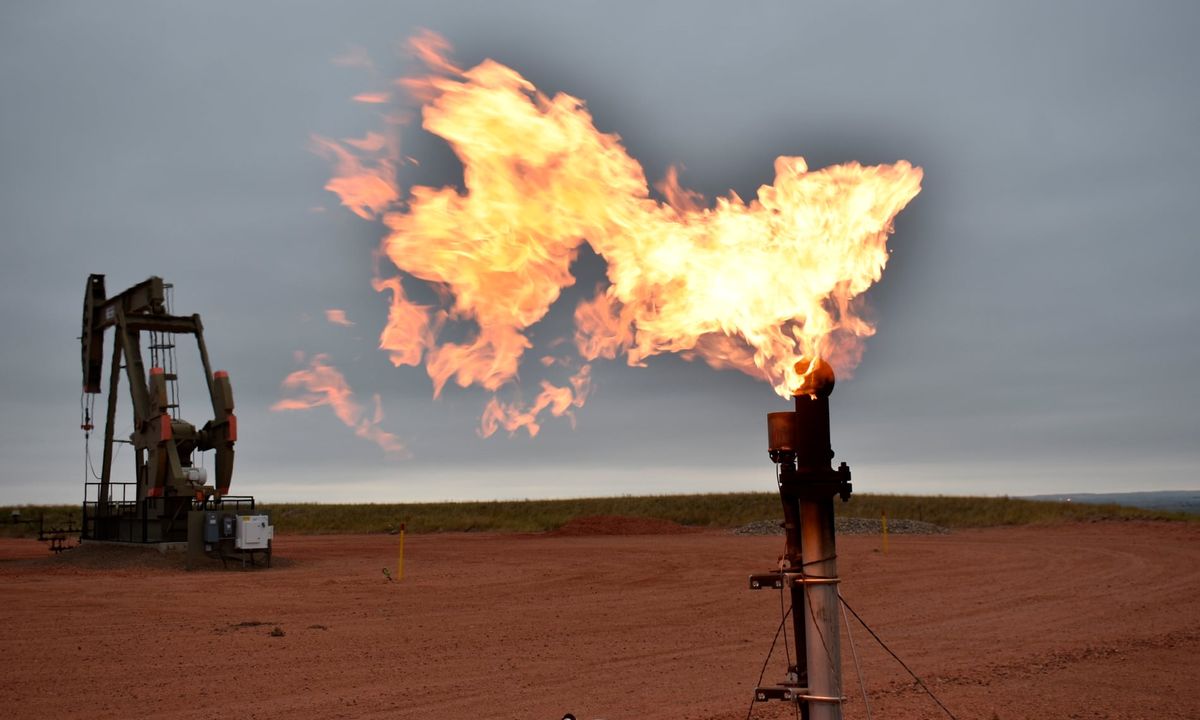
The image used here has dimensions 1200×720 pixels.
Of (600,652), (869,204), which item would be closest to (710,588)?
(600,652)

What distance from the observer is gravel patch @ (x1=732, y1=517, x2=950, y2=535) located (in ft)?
164

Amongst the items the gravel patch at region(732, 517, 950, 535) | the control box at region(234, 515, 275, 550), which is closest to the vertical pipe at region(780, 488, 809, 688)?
the control box at region(234, 515, 275, 550)

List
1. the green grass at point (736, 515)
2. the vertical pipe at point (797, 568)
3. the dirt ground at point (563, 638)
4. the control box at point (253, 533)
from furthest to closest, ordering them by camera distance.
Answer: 1. the green grass at point (736, 515)
2. the control box at point (253, 533)
3. the dirt ground at point (563, 638)
4. the vertical pipe at point (797, 568)

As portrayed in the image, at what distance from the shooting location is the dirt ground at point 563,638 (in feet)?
40.4

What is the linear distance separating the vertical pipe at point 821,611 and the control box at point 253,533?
89.8ft

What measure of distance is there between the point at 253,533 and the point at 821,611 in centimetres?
2786

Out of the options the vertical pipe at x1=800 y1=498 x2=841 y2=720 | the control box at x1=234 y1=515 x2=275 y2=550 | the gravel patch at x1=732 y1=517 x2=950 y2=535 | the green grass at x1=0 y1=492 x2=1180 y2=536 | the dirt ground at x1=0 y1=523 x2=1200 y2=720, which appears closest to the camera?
the vertical pipe at x1=800 y1=498 x2=841 y2=720

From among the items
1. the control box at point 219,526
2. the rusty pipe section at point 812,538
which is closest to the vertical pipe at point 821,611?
the rusty pipe section at point 812,538

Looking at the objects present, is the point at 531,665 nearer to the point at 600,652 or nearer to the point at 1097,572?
the point at 600,652

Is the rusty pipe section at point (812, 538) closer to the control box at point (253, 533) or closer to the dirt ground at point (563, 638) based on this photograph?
the dirt ground at point (563, 638)

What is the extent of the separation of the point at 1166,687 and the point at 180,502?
29.1 m

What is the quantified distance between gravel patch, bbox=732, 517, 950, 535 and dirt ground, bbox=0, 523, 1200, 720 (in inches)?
636

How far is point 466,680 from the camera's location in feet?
45.4

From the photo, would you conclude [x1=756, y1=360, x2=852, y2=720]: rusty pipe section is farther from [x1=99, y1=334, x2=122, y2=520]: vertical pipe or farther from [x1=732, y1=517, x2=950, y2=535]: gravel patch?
[x1=732, y1=517, x2=950, y2=535]: gravel patch
